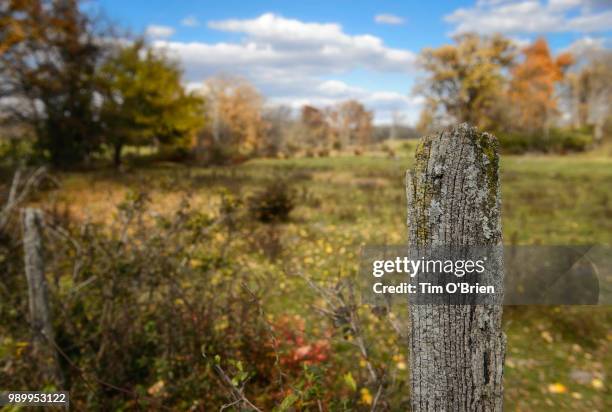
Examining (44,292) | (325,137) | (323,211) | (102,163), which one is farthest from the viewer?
(325,137)

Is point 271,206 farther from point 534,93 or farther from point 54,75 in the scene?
point 534,93

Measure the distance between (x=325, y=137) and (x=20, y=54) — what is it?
51.9 meters

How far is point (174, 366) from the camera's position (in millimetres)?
3016

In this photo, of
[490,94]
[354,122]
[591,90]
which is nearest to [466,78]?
[490,94]

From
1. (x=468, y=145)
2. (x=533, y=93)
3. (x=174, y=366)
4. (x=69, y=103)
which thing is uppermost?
(x=533, y=93)

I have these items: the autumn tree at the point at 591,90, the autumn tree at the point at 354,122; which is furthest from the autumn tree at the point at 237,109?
the autumn tree at the point at 591,90

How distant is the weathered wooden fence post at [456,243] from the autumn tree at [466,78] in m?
38.4

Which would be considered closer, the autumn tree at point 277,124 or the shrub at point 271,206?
the shrub at point 271,206

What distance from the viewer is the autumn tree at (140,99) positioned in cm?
1908

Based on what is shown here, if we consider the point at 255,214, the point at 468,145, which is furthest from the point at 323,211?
the point at 468,145

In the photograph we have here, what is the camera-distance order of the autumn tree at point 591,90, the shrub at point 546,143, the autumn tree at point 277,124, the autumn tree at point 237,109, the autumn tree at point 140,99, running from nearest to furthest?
the autumn tree at point 140,99
the shrub at point 546,143
the autumn tree at point 591,90
the autumn tree at point 237,109
the autumn tree at point 277,124

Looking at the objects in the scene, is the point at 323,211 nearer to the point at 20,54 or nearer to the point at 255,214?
the point at 255,214

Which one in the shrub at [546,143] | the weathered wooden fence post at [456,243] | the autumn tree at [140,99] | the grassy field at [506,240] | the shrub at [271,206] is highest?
the autumn tree at [140,99]

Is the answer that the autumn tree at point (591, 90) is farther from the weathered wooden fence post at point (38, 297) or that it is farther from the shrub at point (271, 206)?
the weathered wooden fence post at point (38, 297)
